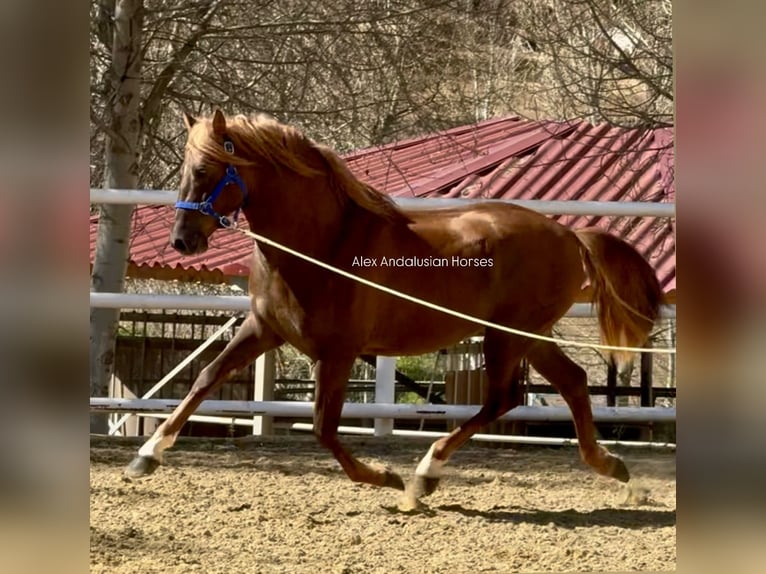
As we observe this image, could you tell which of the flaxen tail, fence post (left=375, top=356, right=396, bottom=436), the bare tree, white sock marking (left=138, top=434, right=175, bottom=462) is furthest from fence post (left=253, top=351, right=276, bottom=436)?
the bare tree

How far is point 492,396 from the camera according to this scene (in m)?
4.95

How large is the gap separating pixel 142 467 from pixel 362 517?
40.0 inches

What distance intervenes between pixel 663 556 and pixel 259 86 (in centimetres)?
318

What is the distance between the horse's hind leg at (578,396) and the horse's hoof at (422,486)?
0.77m

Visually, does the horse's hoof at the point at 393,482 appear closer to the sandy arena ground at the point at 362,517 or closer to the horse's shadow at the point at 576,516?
the sandy arena ground at the point at 362,517

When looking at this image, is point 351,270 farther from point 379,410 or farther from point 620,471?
point 620,471

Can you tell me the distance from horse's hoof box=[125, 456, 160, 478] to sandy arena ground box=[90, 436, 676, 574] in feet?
0.13

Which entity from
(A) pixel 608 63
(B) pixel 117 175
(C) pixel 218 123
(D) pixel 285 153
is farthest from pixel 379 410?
(A) pixel 608 63

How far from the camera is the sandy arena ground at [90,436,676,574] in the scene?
13.8 ft

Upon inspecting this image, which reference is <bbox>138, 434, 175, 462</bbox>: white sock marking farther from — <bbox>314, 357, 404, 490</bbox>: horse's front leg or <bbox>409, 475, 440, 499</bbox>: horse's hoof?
<bbox>409, 475, 440, 499</bbox>: horse's hoof
